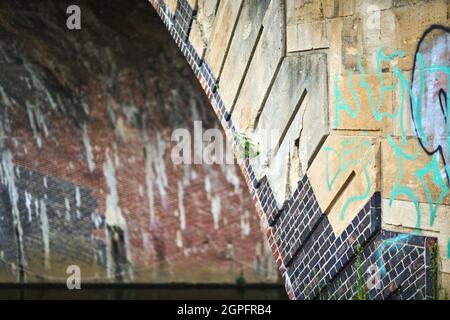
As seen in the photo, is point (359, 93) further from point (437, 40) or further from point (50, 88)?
point (50, 88)

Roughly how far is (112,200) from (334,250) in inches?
270

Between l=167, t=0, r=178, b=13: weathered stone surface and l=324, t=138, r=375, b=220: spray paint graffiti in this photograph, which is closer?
l=324, t=138, r=375, b=220: spray paint graffiti

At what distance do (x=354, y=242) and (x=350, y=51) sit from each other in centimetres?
98

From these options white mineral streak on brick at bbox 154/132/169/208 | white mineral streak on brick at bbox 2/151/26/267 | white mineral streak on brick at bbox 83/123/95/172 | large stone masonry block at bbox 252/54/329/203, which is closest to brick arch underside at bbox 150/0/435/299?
large stone masonry block at bbox 252/54/329/203

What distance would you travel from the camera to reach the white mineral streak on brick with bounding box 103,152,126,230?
419 inches

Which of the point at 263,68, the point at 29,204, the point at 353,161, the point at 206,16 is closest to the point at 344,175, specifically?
the point at 353,161

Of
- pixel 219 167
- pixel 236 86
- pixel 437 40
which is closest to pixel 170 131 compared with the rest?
pixel 219 167

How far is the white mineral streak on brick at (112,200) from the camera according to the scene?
1065cm

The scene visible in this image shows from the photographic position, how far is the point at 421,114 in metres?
3.68

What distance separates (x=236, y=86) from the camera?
5199 mm

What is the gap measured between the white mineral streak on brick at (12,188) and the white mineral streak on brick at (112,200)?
120 cm

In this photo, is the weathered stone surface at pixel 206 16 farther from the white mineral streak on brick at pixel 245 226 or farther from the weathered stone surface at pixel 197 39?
the white mineral streak on brick at pixel 245 226

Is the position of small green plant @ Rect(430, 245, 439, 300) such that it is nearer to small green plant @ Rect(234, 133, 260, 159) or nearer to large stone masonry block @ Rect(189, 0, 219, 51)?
small green plant @ Rect(234, 133, 260, 159)

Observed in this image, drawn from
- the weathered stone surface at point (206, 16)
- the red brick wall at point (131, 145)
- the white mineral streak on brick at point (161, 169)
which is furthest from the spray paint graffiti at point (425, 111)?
the white mineral streak on brick at point (161, 169)
